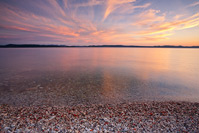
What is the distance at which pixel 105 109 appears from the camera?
7855mm

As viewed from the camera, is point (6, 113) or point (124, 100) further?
point (124, 100)

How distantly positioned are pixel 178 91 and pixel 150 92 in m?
3.66

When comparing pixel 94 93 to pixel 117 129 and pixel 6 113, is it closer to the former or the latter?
pixel 117 129

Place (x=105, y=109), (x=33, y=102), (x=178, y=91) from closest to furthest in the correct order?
1. (x=105, y=109)
2. (x=33, y=102)
3. (x=178, y=91)

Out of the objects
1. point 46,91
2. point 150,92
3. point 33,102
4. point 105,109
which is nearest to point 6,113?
point 33,102

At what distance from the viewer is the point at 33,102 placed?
927 cm

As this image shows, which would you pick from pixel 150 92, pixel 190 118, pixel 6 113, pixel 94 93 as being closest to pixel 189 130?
pixel 190 118

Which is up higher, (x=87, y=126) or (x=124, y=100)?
(x=87, y=126)

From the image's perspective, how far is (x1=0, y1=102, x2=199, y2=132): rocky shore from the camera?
5605mm

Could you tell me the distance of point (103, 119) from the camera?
642 cm

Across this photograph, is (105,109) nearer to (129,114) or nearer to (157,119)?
(129,114)

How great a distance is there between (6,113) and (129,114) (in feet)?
27.3

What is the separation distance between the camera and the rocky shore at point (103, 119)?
18.4 feet

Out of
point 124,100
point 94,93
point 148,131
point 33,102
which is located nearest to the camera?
point 148,131
